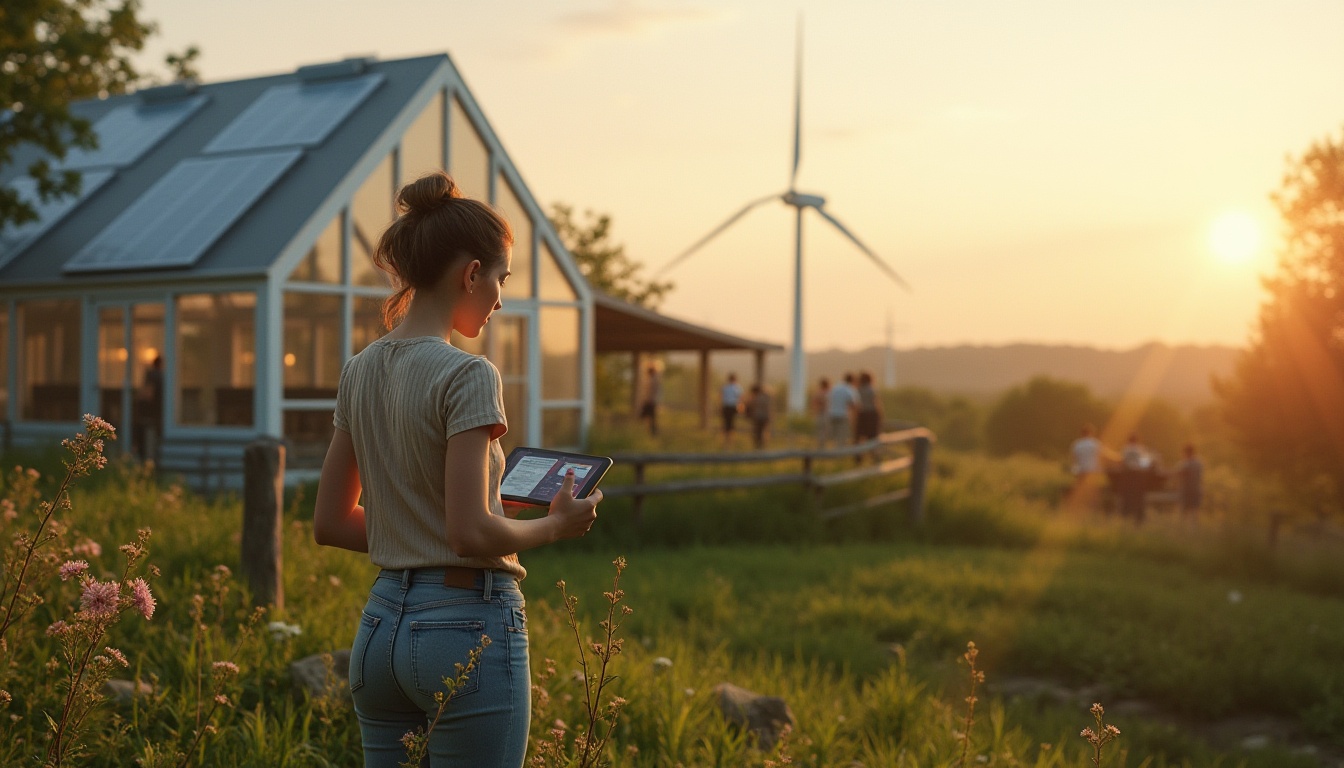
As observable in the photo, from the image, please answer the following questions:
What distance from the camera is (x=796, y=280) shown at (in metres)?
36.7

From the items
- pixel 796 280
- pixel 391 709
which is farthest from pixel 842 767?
pixel 796 280

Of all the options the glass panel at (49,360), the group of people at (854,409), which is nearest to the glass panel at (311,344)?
the glass panel at (49,360)

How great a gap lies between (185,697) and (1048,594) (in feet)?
29.1

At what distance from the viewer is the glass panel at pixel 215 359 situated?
636 inches

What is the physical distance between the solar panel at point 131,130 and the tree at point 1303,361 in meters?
24.3

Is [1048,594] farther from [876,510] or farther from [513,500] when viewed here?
[513,500]

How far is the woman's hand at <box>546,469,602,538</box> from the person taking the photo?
8.11 feet

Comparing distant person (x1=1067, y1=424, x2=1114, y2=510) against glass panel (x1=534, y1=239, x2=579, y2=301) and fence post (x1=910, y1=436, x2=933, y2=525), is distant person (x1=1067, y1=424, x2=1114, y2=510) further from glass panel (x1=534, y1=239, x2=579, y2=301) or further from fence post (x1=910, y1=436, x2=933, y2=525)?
glass panel (x1=534, y1=239, x2=579, y2=301)

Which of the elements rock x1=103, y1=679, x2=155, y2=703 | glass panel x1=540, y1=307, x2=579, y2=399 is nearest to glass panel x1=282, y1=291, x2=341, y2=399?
glass panel x1=540, y1=307, x2=579, y2=399

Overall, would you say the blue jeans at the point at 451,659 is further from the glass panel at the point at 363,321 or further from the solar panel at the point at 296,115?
the solar panel at the point at 296,115

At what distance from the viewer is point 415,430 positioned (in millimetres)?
2426

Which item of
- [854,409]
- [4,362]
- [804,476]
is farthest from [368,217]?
[854,409]

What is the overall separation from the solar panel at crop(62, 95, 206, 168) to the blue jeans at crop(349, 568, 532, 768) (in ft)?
63.9

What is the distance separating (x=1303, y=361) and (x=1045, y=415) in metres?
31.0
